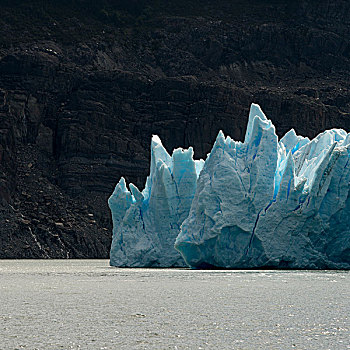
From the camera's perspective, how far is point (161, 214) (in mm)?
36750

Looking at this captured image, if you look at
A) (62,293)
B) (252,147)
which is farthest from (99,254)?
(62,293)

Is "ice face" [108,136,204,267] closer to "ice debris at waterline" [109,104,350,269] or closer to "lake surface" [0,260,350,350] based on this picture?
"ice debris at waterline" [109,104,350,269]

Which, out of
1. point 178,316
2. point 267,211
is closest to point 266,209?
point 267,211

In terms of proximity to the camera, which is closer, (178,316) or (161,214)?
(178,316)

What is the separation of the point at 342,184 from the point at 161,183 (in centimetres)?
907

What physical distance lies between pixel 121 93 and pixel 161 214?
6071 centimetres

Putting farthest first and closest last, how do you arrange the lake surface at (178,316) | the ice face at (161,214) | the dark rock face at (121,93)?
the dark rock face at (121,93) → the ice face at (161,214) → the lake surface at (178,316)

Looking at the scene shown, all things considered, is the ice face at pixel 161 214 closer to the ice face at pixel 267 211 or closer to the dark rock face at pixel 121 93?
the ice face at pixel 267 211

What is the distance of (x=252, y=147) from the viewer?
105 feet

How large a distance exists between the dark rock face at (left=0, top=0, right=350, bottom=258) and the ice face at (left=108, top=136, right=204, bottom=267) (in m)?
39.3

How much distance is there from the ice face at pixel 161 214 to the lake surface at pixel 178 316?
40.6ft

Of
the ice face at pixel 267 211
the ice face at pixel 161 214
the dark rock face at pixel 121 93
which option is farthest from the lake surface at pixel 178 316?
the dark rock face at pixel 121 93

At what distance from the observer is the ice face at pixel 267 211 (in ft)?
100

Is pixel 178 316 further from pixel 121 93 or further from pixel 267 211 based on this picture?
pixel 121 93
